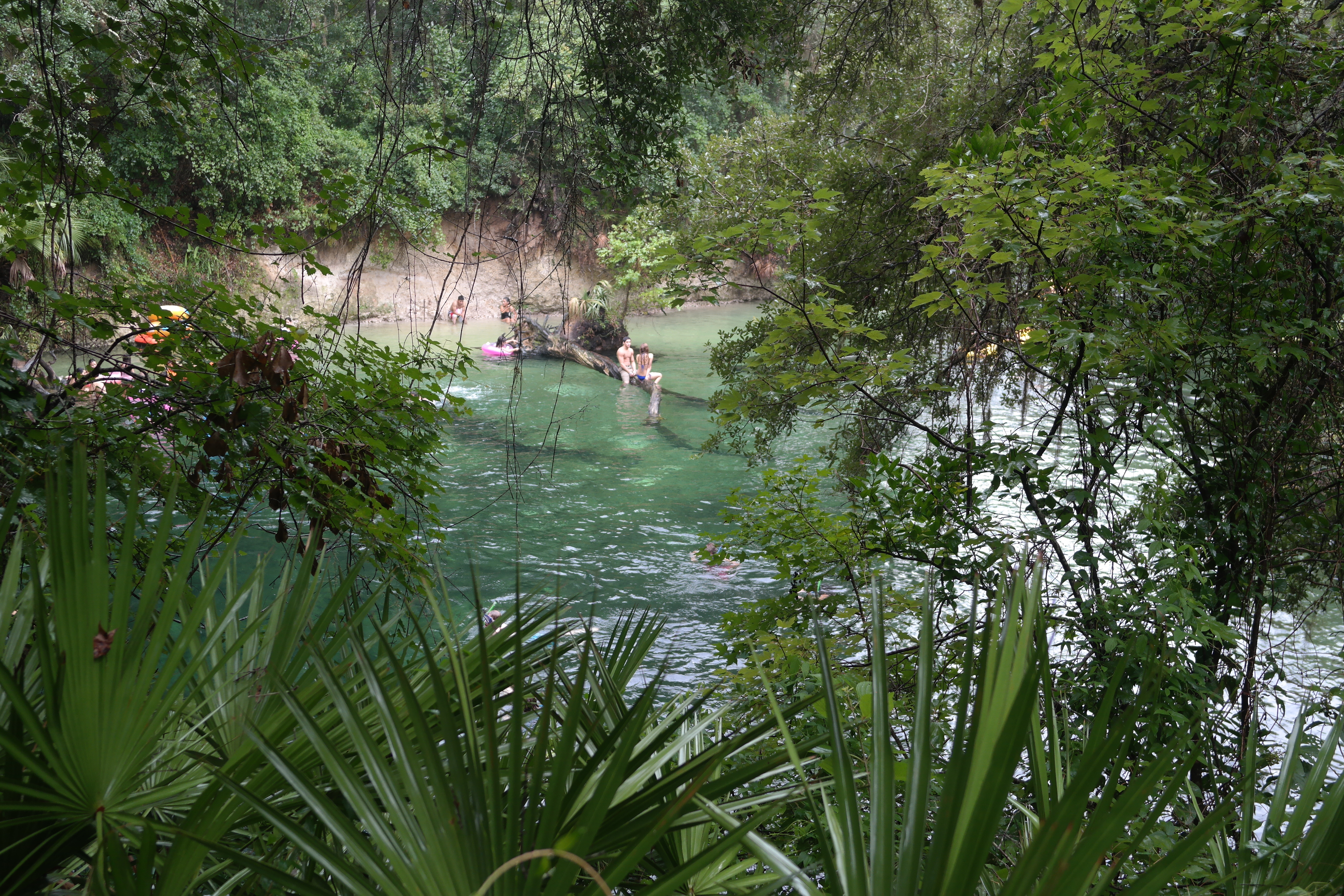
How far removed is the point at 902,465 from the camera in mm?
3809

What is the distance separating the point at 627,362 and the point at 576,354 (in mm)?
1627

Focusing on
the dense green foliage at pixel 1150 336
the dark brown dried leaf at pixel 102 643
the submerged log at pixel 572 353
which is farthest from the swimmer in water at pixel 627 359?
the dark brown dried leaf at pixel 102 643

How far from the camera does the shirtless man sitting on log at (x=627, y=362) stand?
17203mm

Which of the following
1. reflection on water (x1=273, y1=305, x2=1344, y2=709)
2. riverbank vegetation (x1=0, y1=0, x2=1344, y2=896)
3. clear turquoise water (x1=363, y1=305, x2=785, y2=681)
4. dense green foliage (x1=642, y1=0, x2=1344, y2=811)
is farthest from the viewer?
clear turquoise water (x1=363, y1=305, x2=785, y2=681)

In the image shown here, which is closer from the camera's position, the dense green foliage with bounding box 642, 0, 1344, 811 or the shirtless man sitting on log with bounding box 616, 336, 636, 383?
the dense green foliage with bounding box 642, 0, 1344, 811

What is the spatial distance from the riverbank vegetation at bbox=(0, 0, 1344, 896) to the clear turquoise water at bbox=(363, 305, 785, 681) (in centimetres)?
112

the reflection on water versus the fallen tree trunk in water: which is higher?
the fallen tree trunk in water

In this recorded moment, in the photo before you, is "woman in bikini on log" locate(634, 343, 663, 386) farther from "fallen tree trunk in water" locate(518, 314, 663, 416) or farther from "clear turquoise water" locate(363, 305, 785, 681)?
"clear turquoise water" locate(363, 305, 785, 681)

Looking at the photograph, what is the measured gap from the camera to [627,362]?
17609 millimetres

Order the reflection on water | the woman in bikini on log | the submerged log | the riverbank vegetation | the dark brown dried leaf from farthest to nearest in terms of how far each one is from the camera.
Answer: the submerged log, the woman in bikini on log, the reflection on water, the dark brown dried leaf, the riverbank vegetation

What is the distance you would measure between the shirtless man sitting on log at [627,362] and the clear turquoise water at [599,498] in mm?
433

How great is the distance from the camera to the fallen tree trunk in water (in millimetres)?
16953

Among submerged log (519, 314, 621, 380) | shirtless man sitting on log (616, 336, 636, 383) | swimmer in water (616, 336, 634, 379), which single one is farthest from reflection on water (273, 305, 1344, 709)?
submerged log (519, 314, 621, 380)

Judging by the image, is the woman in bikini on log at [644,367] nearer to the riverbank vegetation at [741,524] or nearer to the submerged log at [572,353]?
the submerged log at [572,353]
